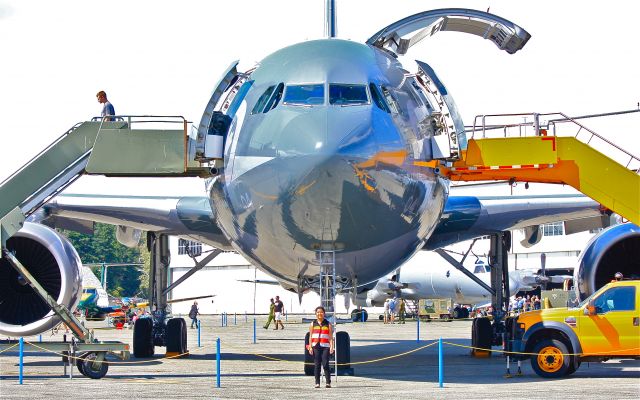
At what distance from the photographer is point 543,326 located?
52.9 feet

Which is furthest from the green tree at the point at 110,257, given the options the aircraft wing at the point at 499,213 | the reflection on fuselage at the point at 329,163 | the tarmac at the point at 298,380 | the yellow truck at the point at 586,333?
the reflection on fuselage at the point at 329,163

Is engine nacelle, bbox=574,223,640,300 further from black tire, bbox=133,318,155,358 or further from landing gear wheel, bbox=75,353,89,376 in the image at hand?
landing gear wheel, bbox=75,353,89,376

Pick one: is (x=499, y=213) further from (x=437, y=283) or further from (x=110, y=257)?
(x=110, y=257)

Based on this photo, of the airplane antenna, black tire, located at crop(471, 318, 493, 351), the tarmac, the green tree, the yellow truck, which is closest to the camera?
the tarmac

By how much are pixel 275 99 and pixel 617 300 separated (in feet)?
20.6

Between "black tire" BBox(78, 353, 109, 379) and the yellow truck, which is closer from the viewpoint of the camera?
the yellow truck

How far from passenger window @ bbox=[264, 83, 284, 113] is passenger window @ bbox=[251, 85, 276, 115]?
0.08 meters

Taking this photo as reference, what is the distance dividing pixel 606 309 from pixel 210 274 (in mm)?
65540

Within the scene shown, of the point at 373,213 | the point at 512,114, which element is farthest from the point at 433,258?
the point at 373,213

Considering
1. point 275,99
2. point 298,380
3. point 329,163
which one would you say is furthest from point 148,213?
point 329,163

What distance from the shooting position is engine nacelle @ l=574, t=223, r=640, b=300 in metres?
19.0

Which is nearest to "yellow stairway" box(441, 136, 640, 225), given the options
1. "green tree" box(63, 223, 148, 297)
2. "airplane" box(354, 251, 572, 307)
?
"airplane" box(354, 251, 572, 307)

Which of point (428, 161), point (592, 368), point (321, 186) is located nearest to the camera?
point (321, 186)

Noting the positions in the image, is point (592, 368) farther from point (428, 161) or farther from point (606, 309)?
point (428, 161)
